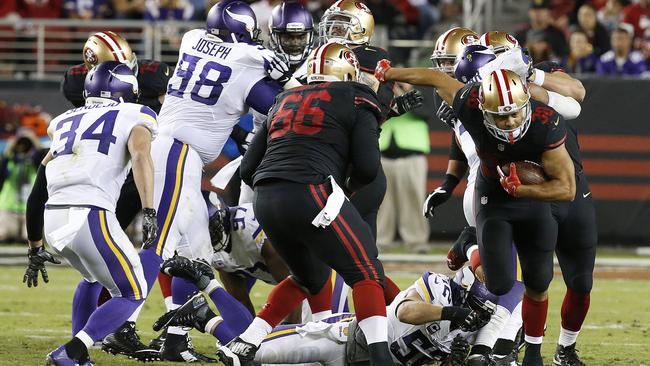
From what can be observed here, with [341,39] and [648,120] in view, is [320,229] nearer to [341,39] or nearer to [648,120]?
[341,39]

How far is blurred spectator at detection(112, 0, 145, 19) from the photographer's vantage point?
573 inches

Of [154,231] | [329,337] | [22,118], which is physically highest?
[154,231]

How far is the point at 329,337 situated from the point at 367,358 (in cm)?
23

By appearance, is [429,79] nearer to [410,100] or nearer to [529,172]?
[410,100]

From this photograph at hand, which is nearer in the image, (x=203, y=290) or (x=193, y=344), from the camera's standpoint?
(x=203, y=290)

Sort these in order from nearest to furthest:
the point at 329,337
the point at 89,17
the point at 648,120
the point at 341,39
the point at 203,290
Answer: the point at 329,337, the point at 203,290, the point at 341,39, the point at 648,120, the point at 89,17

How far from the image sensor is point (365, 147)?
219 inches

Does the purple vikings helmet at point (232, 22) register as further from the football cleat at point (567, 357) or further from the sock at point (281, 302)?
the football cleat at point (567, 357)

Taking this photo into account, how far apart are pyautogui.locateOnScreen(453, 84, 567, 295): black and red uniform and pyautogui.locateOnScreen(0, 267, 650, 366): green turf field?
926 mm

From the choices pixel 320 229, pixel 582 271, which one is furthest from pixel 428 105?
pixel 320 229

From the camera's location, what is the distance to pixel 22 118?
13.3 m

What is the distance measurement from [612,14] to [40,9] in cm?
671

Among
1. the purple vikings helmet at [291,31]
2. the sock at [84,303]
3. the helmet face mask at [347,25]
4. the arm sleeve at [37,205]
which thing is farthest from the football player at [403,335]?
the purple vikings helmet at [291,31]

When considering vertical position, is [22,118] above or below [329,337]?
below
